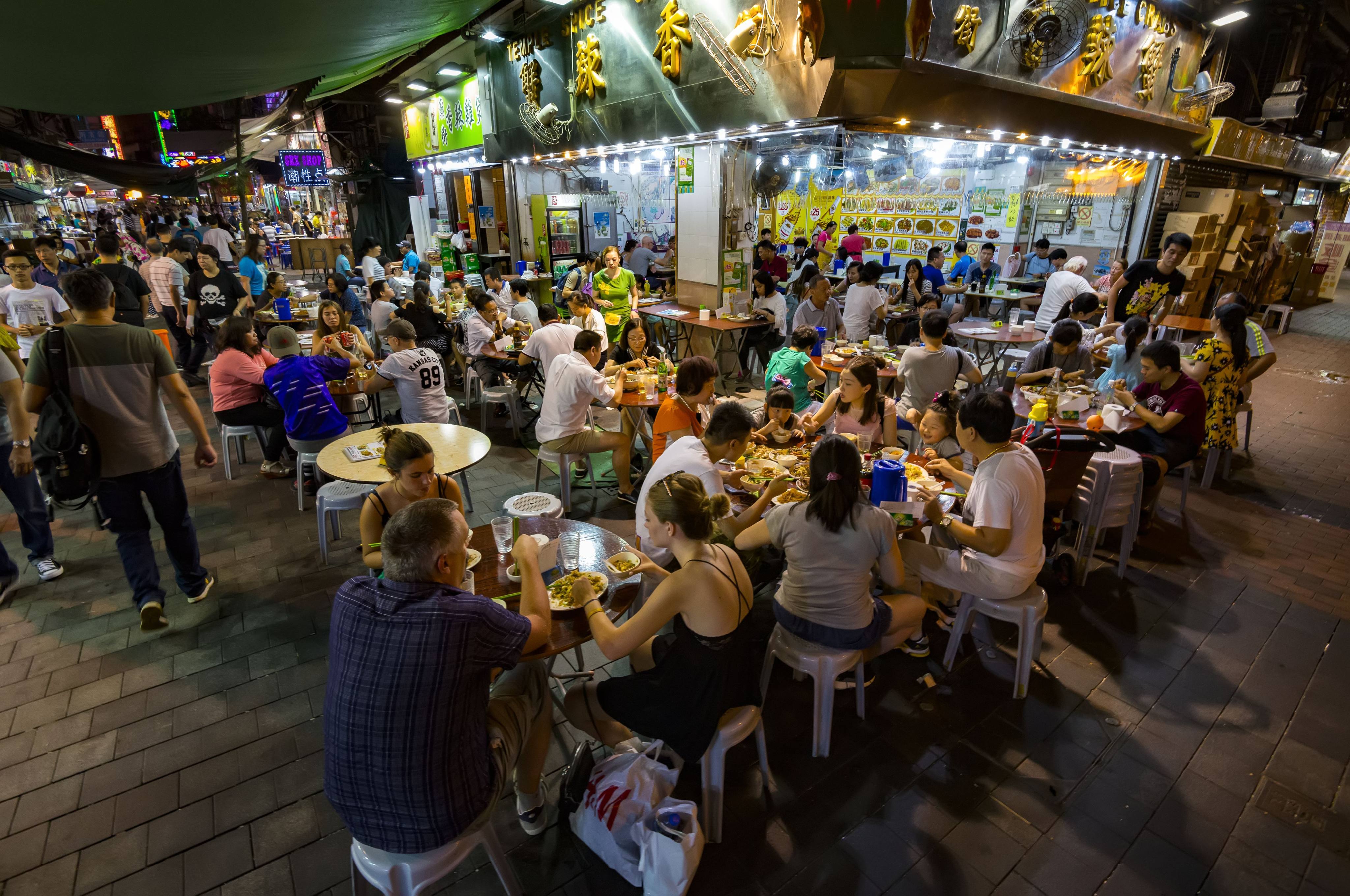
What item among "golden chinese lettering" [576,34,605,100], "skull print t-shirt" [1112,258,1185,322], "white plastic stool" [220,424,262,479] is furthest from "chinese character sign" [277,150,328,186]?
"skull print t-shirt" [1112,258,1185,322]

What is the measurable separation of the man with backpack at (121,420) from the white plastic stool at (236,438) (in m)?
2.05

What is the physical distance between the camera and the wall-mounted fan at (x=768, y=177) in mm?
9406

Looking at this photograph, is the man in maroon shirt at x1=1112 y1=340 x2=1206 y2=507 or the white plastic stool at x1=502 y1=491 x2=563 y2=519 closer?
the white plastic stool at x1=502 y1=491 x2=563 y2=519

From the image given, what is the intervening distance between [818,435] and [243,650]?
4.30 meters

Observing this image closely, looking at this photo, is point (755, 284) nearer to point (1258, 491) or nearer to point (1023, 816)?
point (1258, 491)

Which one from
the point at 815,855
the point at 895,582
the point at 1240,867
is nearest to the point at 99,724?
the point at 815,855

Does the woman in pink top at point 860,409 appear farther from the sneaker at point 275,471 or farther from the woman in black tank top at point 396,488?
the sneaker at point 275,471

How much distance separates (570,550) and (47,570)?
4.52 meters

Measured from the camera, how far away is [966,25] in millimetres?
7070

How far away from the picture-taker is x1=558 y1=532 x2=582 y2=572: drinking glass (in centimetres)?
300

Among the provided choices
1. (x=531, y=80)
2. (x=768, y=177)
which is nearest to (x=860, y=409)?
(x=768, y=177)

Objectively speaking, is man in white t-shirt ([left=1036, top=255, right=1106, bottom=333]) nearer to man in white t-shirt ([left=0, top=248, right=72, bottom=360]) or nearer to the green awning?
the green awning

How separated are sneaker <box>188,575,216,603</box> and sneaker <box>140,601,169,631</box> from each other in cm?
26

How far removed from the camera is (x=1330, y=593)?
4703mm
